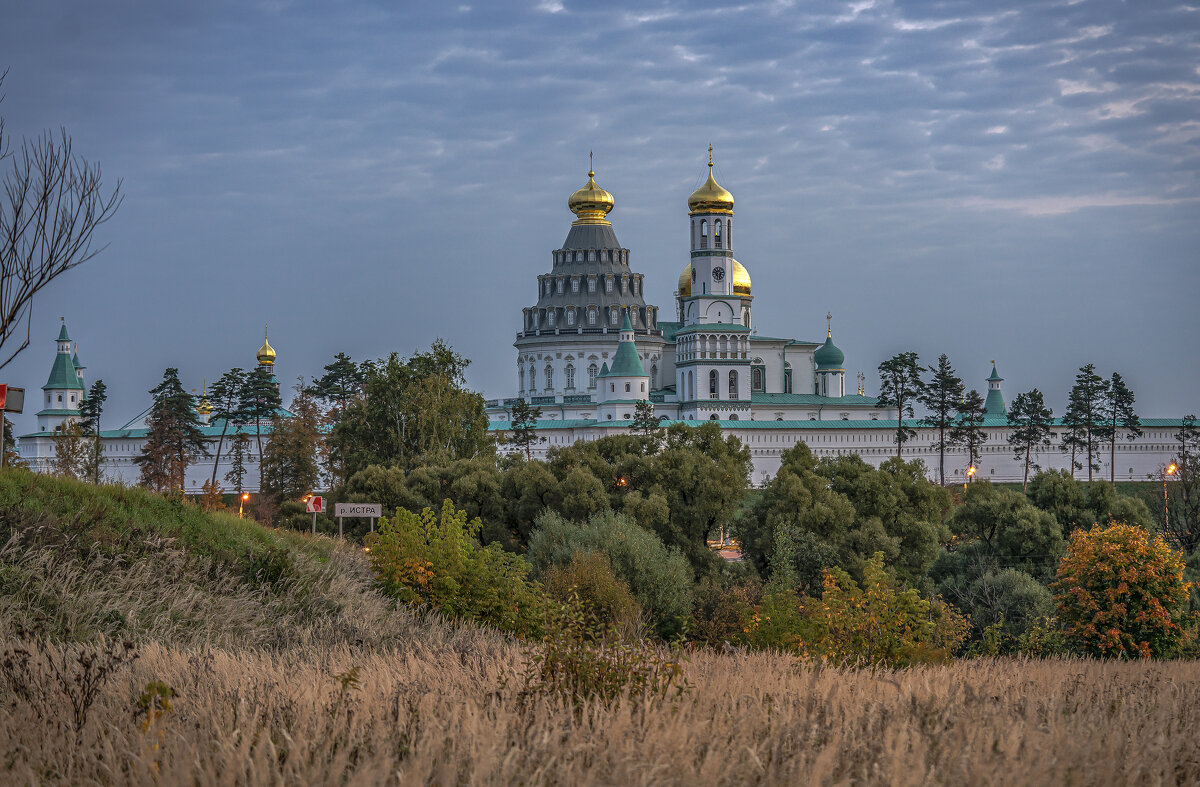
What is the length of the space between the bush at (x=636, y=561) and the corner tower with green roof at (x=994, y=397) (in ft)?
231

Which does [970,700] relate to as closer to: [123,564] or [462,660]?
[462,660]

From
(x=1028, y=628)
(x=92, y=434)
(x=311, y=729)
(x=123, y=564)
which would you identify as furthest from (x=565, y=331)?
(x=311, y=729)

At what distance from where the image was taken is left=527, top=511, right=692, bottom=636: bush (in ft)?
89.6

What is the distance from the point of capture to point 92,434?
69250 millimetres

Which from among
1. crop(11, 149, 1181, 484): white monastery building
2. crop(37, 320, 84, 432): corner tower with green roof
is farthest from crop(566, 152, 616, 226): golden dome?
crop(37, 320, 84, 432): corner tower with green roof

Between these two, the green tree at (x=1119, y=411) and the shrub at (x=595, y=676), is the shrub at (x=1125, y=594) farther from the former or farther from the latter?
the green tree at (x=1119, y=411)

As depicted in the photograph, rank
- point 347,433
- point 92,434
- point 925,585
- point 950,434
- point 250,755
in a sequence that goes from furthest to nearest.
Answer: point 950,434
point 92,434
point 347,433
point 925,585
point 250,755

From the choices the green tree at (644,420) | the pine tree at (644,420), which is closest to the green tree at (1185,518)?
the green tree at (644,420)

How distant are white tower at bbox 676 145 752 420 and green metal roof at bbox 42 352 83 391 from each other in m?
40.6

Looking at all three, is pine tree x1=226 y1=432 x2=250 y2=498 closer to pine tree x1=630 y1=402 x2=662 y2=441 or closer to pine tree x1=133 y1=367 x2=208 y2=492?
pine tree x1=133 y1=367 x2=208 y2=492

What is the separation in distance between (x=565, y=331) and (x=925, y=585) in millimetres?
68898

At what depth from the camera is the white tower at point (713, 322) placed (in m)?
87.8

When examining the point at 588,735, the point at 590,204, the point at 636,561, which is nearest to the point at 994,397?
the point at 590,204

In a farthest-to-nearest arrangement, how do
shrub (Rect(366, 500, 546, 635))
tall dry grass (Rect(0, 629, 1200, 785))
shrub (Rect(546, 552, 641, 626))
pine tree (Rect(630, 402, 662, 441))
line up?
1. pine tree (Rect(630, 402, 662, 441))
2. shrub (Rect(546, 552, 641, 626))
3. shrub (Rect(366, 500, 546, 635))
4. tall dry grass (Rect(0, 629, 1200, 785))
